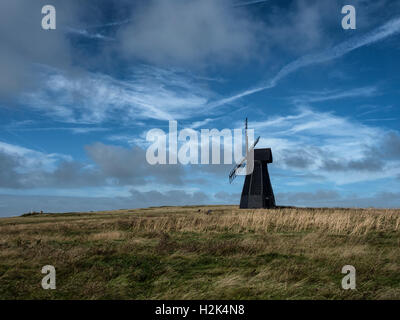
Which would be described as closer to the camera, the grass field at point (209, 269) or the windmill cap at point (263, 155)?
the grass field at point (209, 269)

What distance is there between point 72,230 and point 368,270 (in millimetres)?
17288

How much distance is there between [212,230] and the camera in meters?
18.4

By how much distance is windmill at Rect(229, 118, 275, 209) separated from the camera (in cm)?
4191

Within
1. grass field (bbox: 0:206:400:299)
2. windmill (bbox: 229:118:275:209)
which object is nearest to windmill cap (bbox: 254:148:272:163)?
windmill (bbox: 229:118:275:209)

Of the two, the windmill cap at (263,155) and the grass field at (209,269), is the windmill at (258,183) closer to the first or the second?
the windmill cap at (263,155)

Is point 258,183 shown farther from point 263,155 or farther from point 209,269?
point 209,269

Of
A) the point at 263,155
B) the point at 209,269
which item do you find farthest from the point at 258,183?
the point at 209,269

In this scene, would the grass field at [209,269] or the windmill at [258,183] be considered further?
the windmill at [258,183]

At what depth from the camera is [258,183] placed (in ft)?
139

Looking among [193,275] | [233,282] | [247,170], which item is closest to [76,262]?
[193,275]

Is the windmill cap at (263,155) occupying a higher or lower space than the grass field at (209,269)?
higher

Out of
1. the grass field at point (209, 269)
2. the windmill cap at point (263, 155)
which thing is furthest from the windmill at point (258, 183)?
the grass field at point (209, 269)

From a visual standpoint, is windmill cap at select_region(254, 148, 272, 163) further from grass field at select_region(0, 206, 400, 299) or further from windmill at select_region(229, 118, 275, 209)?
grass field at select_region(0, 206, 400, 299)

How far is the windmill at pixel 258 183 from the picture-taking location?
137 ft
